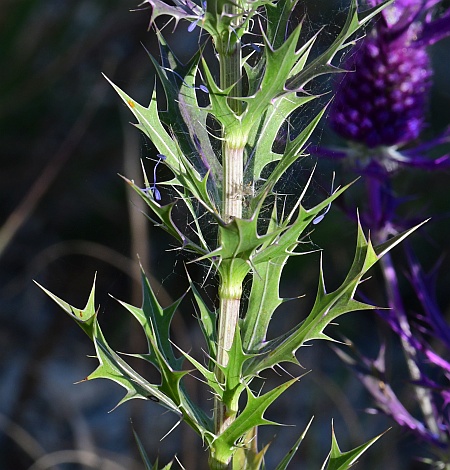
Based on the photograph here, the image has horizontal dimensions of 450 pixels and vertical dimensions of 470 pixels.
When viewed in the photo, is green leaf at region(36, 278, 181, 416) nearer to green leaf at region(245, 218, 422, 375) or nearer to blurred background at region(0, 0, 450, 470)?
green leaf at region(245, 218, 422, 375)

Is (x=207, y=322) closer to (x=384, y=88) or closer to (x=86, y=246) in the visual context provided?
(x=384, y=88)

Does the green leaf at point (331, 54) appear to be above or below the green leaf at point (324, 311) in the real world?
above

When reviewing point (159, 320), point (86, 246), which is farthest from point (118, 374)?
point (86, 246)

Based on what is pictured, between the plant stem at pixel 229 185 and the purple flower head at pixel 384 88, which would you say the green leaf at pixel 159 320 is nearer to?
the plant stem at pixel 229 185

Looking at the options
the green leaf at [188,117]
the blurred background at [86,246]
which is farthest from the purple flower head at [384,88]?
the blurred background at [86,246]

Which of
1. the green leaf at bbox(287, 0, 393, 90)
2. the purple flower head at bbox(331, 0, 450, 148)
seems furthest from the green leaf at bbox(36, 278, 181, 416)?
the purple flower head at bbox(331, 0, 450, 148)

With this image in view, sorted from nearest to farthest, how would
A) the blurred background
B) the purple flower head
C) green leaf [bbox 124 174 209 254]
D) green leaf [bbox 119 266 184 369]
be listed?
green leaf [bbox 124 174 209 254]
green leaf [bbox 119 266 184 369]
the purple flower head
the blurred background

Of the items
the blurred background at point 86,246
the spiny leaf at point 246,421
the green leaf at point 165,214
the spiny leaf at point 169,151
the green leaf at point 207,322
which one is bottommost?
the blurred background at point 86,246
